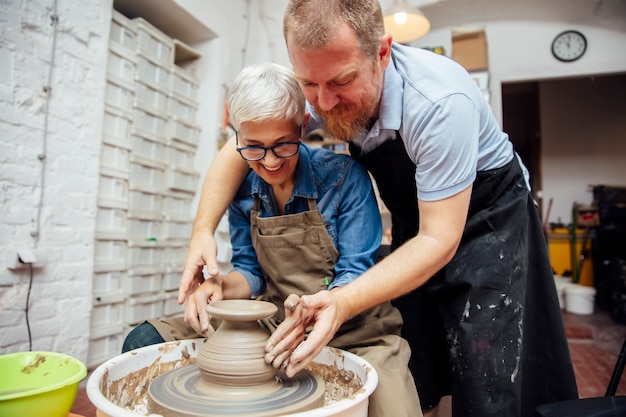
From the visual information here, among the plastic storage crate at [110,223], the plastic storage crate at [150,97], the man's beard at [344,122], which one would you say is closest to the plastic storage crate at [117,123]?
the plastic storage crate at [150,97]

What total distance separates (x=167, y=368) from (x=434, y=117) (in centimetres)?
98

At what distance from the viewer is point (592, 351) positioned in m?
3.89

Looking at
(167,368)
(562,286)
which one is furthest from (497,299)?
(562,286)

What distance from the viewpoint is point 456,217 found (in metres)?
1.14

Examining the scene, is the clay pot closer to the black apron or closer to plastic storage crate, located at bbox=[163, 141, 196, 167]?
the black apron

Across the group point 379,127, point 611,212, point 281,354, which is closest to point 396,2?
point 379,127

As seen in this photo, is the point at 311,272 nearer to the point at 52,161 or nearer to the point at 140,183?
the point at 52,161

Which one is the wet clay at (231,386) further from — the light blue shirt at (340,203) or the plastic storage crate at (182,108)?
the plastic storage crate at (182,108)

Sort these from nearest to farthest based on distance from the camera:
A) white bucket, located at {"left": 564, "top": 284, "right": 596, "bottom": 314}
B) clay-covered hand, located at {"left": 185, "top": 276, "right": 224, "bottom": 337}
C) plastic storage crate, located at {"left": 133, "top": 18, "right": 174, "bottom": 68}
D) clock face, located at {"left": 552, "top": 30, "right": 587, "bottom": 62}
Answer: clay-covered hand, located at {"left": 185, "top": 276, "right": 224, "bottom": 337}
plastic storage crate, located at {"left": 133, "top": 18, "right": 174, "bottom": 68}
clock face, located at {"left": 552, "top": 30, "right": 587, "bottom": 62}
white bucket, located at {"left": 564, "top": 284, "right": 596, "bottom": 314}

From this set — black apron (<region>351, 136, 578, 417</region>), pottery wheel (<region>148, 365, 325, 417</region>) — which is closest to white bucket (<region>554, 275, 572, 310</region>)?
black apron (<region>351, 136, 578, 417</region>)

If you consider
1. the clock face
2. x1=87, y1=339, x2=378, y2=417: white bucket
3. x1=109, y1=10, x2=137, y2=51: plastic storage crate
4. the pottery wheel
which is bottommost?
the pottery wheel

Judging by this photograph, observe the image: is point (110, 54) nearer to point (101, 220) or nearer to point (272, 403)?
point (101, 220)

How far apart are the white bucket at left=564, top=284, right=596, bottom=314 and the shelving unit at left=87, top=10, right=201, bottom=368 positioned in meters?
4.62

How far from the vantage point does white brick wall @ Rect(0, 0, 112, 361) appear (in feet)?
7.77
